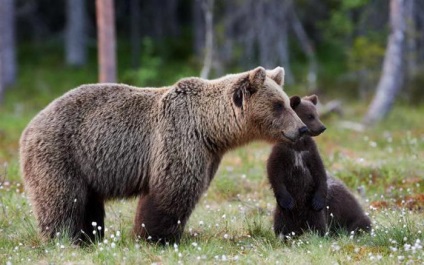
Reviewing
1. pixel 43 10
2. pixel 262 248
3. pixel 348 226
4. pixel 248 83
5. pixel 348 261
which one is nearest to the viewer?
pixel 348 261

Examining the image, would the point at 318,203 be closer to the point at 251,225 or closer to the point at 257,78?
the point at 251,225

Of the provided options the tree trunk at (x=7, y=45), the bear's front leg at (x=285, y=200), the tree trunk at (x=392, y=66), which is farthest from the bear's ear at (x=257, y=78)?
the tree trunk at (x=7, y=45)

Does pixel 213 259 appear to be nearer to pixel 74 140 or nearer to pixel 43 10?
pixel 74 140

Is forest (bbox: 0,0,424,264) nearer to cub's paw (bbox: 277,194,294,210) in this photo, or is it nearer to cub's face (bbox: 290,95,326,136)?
cub's paw (bbox: 277,194,294,210)

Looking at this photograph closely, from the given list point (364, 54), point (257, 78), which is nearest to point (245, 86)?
point (257, 78)

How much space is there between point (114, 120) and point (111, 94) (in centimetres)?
32

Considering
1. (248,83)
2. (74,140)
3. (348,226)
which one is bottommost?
(348,226)

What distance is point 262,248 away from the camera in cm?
680

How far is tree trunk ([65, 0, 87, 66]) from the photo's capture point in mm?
32656

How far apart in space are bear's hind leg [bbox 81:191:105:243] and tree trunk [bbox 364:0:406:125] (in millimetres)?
13015

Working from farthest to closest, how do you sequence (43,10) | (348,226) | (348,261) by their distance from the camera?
(43,10), (348,226), (348,261)

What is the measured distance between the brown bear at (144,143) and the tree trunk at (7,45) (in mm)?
20625

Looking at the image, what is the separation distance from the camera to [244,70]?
27.7 m

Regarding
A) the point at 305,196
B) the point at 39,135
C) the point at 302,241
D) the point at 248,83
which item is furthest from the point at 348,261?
the point at 39,135
